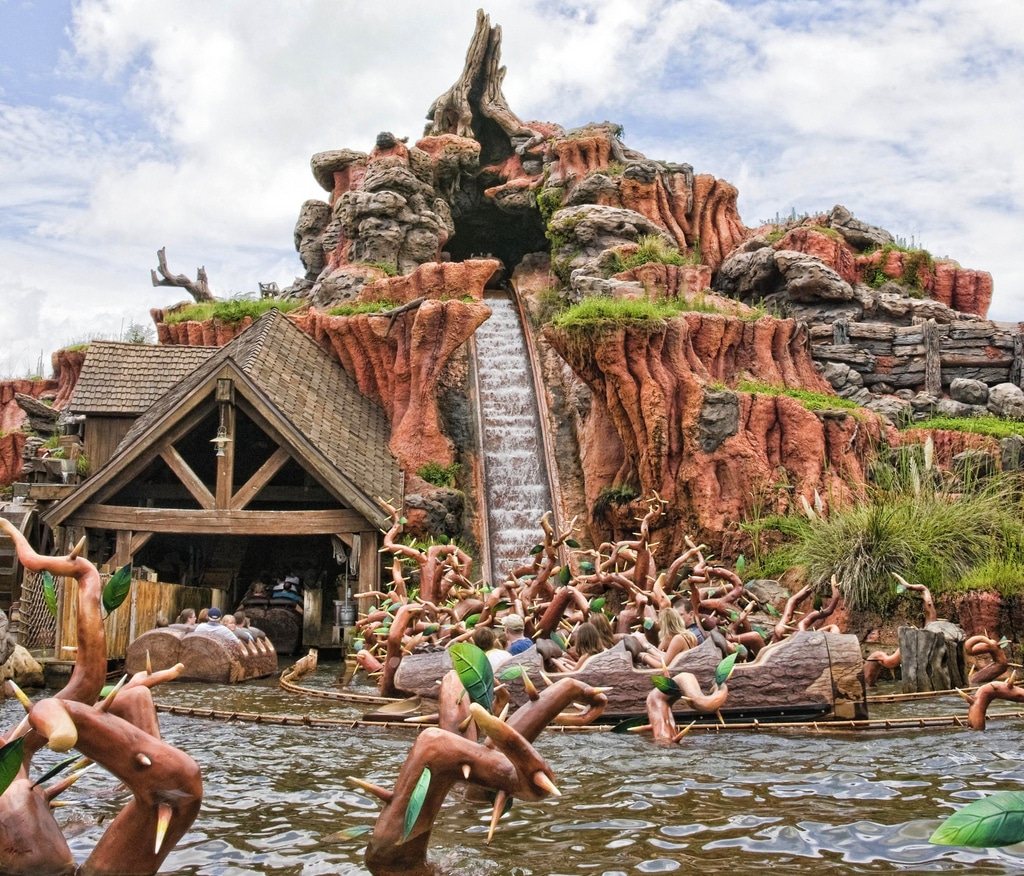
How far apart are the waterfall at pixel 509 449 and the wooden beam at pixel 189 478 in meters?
4.99

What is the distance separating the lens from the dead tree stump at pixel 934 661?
424 inches

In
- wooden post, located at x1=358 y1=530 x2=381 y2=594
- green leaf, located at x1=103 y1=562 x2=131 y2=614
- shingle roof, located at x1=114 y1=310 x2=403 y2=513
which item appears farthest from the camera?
shingle roof, located at x1=114 y1=310 x2=403 y2=513

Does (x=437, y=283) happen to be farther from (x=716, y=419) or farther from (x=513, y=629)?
(x=513, y=629)

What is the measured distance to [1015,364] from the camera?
21.6 metres

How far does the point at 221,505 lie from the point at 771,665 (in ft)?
34.5

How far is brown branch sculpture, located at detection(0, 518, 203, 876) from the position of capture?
3.90 m

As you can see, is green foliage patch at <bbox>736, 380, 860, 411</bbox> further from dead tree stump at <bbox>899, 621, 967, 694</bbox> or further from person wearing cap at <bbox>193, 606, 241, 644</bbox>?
person wearing cap at <bbox>193, 606, 241, 644</bbox>

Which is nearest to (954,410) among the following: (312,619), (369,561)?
(369,561)

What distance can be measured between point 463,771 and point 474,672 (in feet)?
1.60

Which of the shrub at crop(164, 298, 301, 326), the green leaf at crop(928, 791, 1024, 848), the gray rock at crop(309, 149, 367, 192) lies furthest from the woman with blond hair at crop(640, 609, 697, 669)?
the gray rock at crop(309, 149, 367, 192)

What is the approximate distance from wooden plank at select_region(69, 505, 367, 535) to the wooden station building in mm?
22

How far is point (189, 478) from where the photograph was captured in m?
16.8

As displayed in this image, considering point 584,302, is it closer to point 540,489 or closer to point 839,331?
point 540,489

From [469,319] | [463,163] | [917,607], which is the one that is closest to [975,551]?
[917,607]
